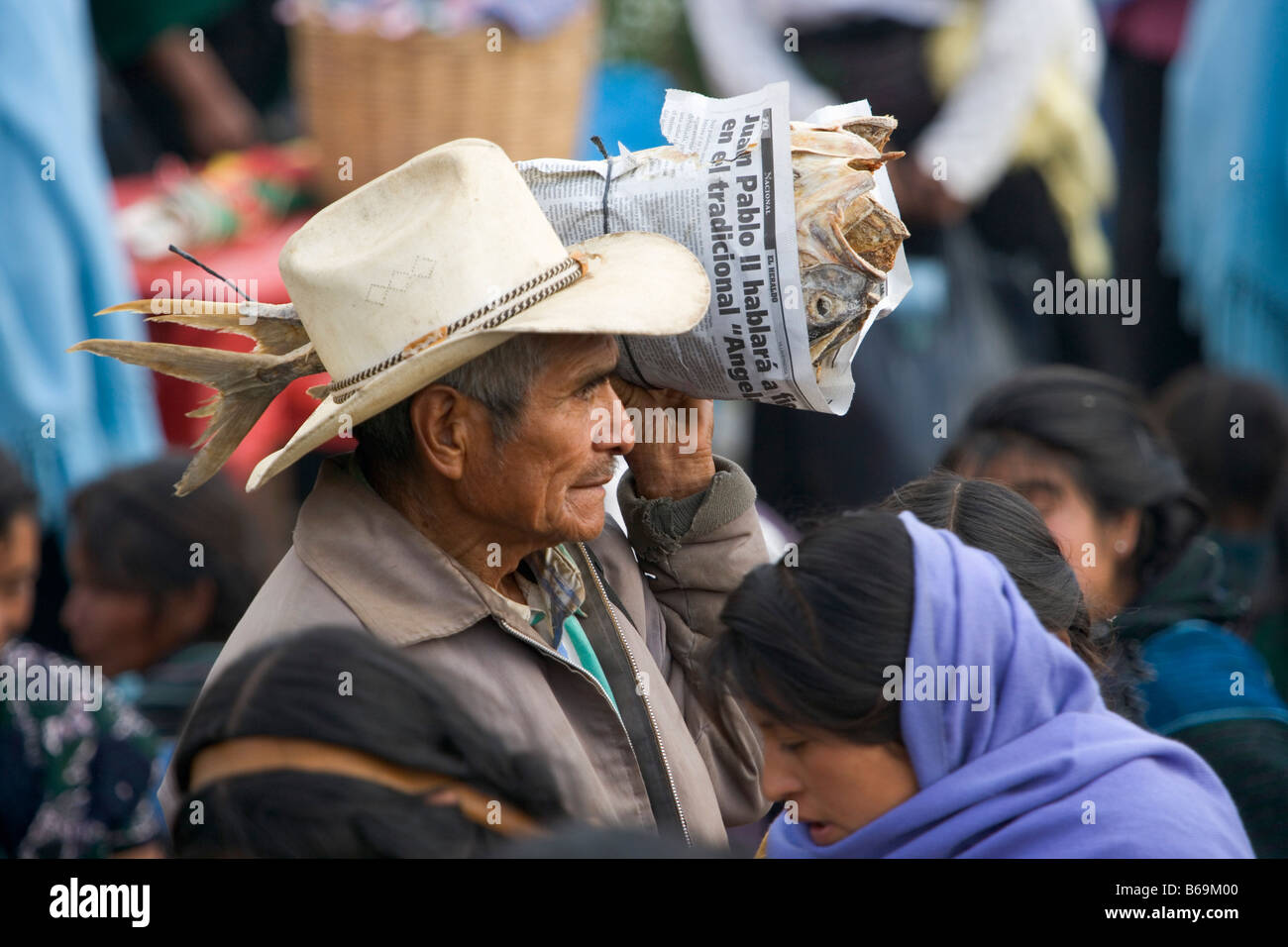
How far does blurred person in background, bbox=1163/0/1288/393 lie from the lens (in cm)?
488

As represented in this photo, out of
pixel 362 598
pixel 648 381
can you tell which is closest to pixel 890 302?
pixel 648 381

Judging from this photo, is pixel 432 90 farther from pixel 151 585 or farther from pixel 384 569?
pixel 384 569

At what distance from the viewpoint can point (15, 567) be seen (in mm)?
2973

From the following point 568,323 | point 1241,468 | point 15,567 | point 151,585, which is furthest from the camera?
point 1241,468

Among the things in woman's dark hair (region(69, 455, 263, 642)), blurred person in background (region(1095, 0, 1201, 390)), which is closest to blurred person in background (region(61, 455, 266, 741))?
woman's dark hair (region(69, 455, 263, 642))

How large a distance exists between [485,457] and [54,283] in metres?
2.34

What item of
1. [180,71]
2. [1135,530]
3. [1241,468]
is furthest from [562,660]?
[180,71]

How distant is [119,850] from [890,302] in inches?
70.4

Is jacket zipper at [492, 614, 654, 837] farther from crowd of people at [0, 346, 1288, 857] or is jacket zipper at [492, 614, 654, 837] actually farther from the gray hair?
the gray hair

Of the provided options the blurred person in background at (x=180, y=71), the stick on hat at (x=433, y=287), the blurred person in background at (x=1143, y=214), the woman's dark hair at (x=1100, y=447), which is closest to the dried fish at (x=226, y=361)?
the stick on hat at (x=433, y=287)

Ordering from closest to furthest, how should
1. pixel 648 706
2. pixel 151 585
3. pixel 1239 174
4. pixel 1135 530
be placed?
1. pixel 648 706
2. pixel 1135 530
3. pixel 151 585
4. pixel 1239 174

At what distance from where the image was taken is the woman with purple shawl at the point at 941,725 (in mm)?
1573

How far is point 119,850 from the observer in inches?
108
